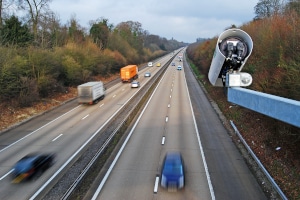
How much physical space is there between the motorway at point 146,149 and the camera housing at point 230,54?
7.68m

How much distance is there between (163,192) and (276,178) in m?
6.07

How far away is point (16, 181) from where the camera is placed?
52.4ft

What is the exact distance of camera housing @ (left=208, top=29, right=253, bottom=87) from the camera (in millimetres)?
7625

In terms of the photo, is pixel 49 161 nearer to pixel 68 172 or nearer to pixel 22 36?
pixel 68 172

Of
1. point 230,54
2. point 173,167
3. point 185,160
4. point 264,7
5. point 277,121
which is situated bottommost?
point 185,160

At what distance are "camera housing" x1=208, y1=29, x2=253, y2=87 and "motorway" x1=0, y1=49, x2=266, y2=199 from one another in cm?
768

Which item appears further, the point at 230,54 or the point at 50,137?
the point at 50,137

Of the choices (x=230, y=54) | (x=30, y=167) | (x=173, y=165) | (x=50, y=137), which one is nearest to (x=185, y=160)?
(x=173, y=165)

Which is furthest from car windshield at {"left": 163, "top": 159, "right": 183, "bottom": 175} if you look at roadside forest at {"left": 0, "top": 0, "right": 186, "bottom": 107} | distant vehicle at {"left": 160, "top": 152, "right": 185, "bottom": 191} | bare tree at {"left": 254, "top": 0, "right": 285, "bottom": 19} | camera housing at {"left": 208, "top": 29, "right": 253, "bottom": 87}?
bare tree at {"left": 254, "top": 0, "right": 285, "bottom": 19}

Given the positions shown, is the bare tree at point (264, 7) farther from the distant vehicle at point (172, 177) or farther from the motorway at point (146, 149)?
the distant vehicle at point (172, 177)

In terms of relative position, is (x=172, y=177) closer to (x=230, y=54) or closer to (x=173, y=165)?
(x=173, y=165)

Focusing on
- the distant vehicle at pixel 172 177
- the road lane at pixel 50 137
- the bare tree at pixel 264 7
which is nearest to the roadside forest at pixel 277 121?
the distant vehicle at pixel 172 177

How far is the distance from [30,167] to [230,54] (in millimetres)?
12892

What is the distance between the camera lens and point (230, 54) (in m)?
7.76
